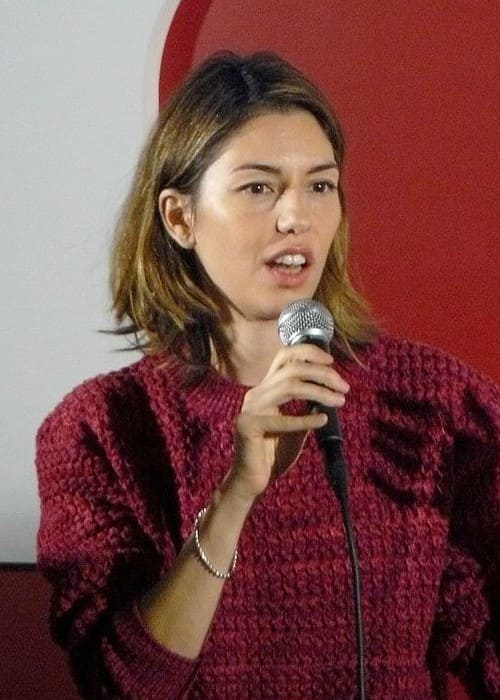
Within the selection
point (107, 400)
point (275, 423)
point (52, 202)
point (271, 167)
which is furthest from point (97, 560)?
point (52, 202)

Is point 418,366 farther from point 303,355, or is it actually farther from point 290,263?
point 303,355

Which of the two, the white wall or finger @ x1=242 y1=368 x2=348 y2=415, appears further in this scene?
the white wall

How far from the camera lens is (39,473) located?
1104mm

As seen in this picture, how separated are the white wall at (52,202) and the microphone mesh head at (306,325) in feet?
2.05

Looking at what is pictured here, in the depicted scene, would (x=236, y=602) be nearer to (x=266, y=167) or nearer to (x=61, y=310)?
(x=266, y=167)

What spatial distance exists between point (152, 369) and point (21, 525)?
16.4 inches

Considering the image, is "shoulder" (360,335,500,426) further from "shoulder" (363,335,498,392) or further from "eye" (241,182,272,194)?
"eye" (241,182,272,194)

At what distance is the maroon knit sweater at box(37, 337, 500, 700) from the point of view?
1.00m

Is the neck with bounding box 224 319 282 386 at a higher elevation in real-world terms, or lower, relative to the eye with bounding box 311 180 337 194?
lower

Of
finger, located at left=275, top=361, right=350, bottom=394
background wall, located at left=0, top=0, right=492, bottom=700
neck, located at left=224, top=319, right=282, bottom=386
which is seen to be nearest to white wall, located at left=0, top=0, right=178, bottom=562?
background wall, located at left=0, top=0, right=492, bottom=700

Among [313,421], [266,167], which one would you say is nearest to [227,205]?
[266,167]

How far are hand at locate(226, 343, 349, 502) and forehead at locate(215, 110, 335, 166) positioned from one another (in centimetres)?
26

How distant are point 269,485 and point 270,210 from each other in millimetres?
248

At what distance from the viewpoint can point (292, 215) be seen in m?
0.94
